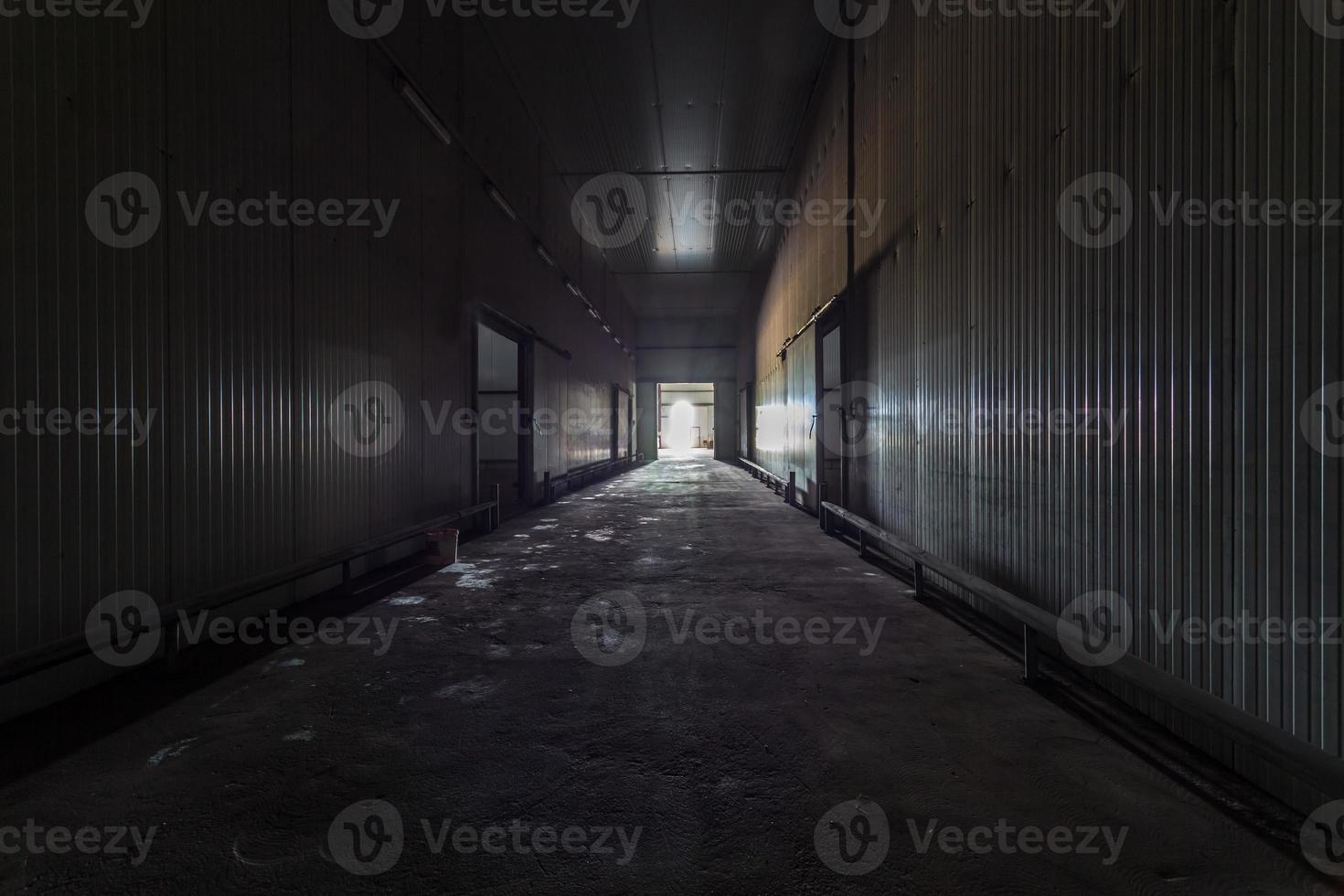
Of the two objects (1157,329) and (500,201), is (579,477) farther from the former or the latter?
(1157,329)

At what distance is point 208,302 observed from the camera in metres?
3.16

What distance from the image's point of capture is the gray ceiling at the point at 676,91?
6.50 m

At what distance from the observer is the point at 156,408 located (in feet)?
9.36

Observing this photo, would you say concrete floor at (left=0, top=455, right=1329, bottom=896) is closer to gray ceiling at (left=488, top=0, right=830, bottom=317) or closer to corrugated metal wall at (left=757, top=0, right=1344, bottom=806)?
corrugated metal wall at (left=757, top=0, right=1344, bottom=806)

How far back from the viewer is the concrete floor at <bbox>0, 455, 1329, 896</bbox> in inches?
58.4

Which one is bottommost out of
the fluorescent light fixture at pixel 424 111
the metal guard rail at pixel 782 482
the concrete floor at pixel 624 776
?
the concrete floor at pixel 624 776

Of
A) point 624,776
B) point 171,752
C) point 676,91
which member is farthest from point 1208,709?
point 676,91

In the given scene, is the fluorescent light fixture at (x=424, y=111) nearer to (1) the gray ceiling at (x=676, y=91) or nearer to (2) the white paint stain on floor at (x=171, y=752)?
(1) the gray ceiling at (x=676, y=91)

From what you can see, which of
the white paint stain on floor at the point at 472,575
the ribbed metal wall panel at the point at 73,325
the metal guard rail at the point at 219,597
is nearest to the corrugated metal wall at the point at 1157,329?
the white paint stain on floor at the point at 472,575

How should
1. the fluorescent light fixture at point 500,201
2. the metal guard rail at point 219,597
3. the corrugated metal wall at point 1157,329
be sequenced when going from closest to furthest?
the corrugated metal wall at point 1157,329 < the metal guard rail at point 219,597 < the fluorescent light fixture at point 500,201

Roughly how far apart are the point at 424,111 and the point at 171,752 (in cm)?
602

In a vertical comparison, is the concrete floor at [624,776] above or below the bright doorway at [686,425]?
below

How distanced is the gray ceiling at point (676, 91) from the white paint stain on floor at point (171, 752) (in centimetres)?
782

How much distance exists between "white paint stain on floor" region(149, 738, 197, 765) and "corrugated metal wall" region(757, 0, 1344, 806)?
4.02 meters
